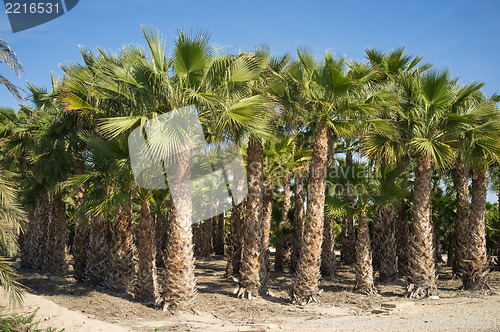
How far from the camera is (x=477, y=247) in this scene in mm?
13453

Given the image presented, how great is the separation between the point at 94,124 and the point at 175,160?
4269 mm

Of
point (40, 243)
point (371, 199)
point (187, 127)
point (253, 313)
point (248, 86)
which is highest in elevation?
point (248, 86)

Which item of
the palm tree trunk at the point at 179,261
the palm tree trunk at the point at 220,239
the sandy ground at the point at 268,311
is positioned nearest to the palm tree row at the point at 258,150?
the palm tree trunk at the point at 179,261

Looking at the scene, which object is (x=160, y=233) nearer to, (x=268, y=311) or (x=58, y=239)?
(x=58, y=239)

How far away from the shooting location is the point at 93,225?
43.4ft

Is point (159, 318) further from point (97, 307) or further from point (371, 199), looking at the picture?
point (371, 199)

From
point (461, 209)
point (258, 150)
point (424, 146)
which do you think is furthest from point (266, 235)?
point (461, 209)

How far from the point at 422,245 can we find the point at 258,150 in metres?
5.99

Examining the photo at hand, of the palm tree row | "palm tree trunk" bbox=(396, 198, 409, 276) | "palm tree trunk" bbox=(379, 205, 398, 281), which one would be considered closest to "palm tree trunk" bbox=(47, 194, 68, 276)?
the palm tree row

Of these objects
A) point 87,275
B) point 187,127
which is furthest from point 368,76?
point 87,275

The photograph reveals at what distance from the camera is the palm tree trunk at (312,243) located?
1149 cm

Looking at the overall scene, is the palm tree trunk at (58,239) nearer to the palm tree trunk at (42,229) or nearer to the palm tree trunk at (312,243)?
the palm tree trunk at (42,229)

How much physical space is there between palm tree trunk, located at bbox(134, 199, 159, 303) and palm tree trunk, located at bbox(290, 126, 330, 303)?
4063 mm

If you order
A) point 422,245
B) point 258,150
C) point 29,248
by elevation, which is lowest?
point 29,248
